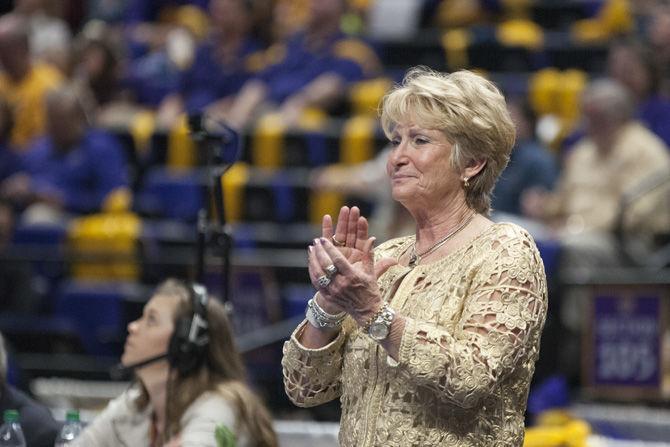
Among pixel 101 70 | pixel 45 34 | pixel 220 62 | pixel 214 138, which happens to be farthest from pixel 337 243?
pixel 45 34

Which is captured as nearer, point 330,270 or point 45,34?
point 330,270

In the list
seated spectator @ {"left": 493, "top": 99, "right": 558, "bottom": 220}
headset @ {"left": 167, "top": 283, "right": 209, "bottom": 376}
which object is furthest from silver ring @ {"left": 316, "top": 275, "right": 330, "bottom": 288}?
seated spectator @ {"left": 493, "top": 99, "right": 558, "bottom": 220}

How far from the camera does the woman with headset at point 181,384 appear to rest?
14.9ft

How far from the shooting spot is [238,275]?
7.18 meters

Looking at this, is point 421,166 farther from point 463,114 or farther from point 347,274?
point 347,274

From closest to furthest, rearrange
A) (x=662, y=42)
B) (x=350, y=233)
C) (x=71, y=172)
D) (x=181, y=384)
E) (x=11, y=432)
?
(x=350, y=233), (x=11, y=432), (x=181, y=384), (x=662, y=42), (x=71, y=172)

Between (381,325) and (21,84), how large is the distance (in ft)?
25.0

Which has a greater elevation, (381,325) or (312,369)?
(381,325)

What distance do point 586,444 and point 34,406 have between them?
216cm

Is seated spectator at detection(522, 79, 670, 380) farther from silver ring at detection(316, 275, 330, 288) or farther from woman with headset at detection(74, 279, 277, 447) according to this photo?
silver ring at detection(316, 275, 330, 288)

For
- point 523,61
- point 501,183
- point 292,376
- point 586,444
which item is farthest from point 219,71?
point 292,376

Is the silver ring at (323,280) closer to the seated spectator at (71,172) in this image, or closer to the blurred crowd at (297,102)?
the blurred crowd at (297,102)

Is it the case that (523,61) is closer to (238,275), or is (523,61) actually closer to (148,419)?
(238,275)

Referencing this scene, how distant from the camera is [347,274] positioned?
2.82m
